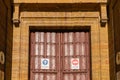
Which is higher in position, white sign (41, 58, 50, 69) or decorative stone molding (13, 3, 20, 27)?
decorative stone molding (13, 3, 20, 27)

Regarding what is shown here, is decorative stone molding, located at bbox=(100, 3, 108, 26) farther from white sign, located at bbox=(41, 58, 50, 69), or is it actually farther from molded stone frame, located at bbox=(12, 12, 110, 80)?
white sign, located at bbox=(41, 58, 50, 69)

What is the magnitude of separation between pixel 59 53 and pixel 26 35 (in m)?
1.18

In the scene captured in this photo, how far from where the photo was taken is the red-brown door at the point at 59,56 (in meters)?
11.0

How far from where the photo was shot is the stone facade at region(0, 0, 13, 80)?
32.1 ft

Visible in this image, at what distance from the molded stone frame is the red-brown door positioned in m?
0.38

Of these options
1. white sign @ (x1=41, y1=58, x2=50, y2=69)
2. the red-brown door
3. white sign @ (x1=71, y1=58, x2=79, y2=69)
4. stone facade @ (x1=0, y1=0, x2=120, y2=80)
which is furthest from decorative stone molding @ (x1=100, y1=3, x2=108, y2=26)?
white sign @ (x1=41, y1=58, x2=50, y2=69)

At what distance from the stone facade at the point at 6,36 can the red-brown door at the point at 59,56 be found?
82cm

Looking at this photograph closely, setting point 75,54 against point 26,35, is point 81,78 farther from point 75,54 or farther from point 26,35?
point 26,35

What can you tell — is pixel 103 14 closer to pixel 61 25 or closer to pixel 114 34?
pixel 114 34

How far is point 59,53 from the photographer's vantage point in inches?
436

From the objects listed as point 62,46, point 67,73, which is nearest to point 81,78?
point 67,73

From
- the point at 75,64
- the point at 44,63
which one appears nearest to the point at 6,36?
the point at 44,63

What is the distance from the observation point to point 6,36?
10328 mm

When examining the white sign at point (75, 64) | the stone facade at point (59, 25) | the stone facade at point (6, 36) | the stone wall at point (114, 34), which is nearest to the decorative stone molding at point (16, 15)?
the stone facade at point (59, 25)
